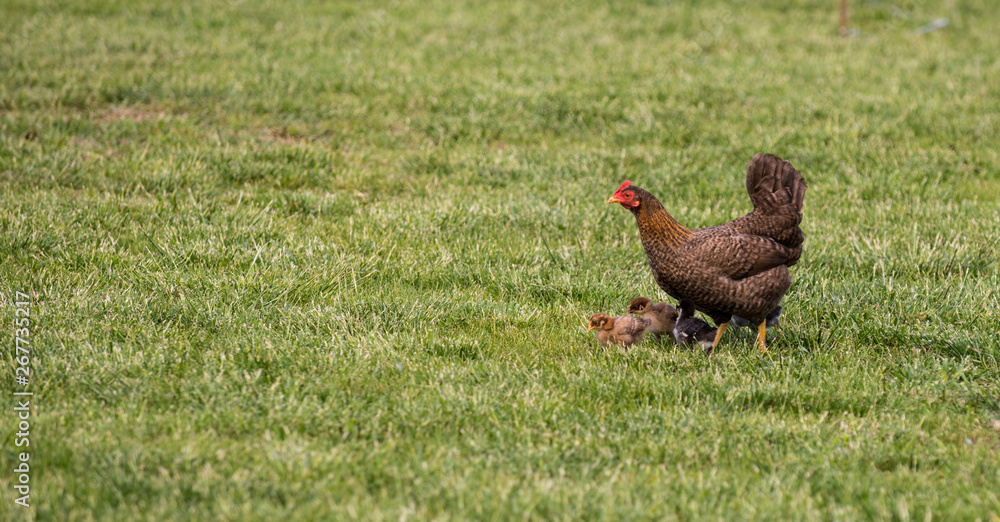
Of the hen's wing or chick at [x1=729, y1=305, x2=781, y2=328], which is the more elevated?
the hen's wing

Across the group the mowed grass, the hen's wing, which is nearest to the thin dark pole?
the mowed grass

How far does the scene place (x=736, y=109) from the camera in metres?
11.2

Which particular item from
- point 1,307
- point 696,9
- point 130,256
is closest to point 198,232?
point 130,256

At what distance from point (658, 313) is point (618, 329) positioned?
1.33 ft

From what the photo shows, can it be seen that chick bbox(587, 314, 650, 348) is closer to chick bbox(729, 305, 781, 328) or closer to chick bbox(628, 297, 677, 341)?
chick bbox(628, 297, 677, 341)

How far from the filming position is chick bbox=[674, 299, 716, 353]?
5848 millimetres

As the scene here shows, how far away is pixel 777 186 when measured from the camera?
19.3ft

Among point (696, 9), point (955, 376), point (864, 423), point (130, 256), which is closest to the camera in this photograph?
point (864, 423)

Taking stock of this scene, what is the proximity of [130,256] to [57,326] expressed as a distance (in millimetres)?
1391

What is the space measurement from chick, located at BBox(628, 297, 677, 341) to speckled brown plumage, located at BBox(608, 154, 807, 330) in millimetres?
278

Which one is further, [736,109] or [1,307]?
[736,109]

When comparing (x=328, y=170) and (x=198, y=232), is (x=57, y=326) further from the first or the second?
(x=328, y=170)

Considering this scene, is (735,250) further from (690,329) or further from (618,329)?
(618,329)

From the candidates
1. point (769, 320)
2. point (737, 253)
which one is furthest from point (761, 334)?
point (737, 253)
